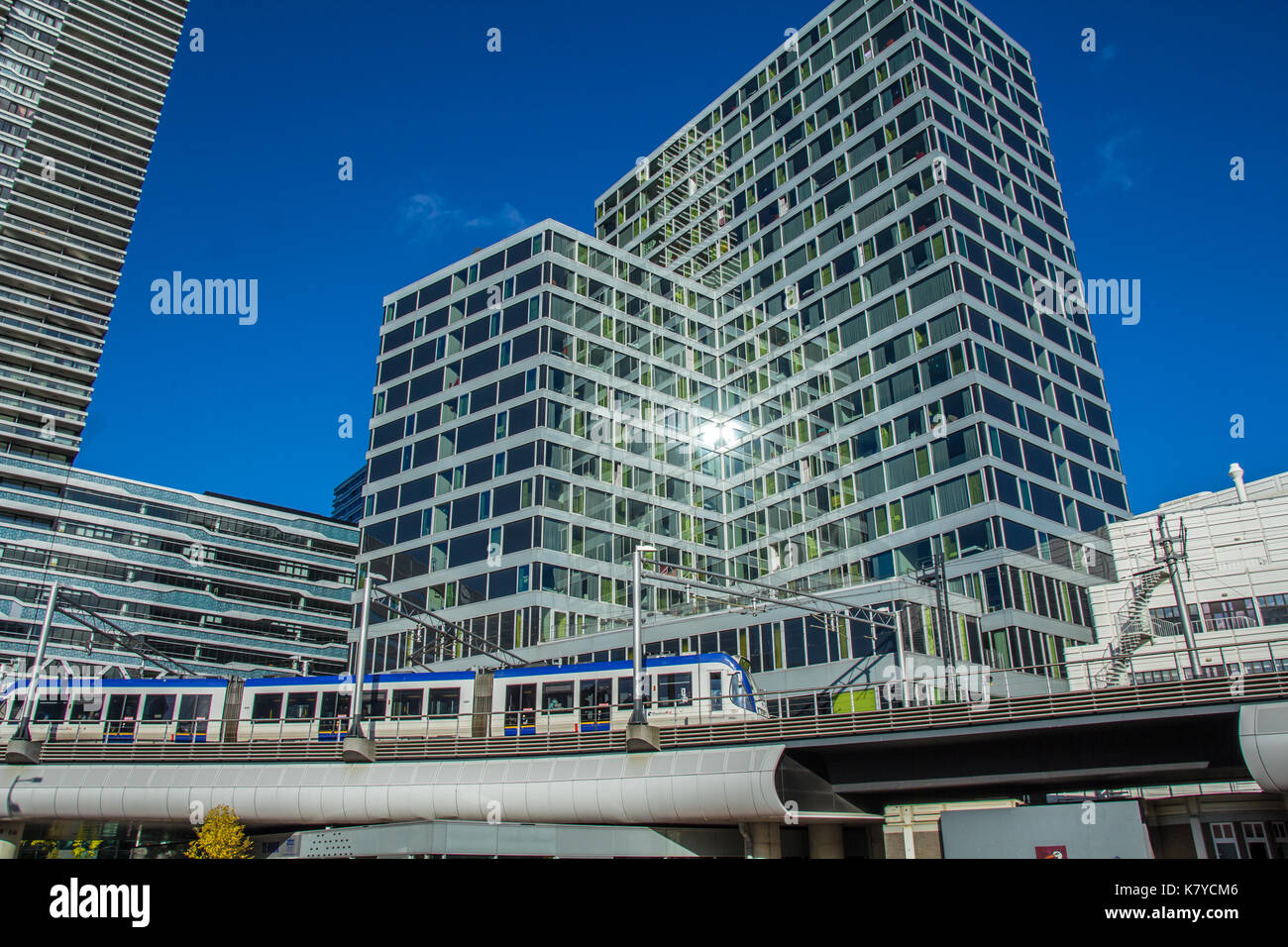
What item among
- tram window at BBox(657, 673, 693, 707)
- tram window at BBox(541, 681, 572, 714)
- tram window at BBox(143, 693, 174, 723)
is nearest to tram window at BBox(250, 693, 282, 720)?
tram window at BBox(143, 693, 174, 723)

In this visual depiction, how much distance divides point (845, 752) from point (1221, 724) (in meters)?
11.3

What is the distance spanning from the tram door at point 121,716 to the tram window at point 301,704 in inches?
257

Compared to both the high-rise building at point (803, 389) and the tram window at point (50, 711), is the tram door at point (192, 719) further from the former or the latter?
the high-rise building at point (803, 389)

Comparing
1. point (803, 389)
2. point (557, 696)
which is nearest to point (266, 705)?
point (557, 696)

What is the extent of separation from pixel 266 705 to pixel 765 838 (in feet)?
71.6

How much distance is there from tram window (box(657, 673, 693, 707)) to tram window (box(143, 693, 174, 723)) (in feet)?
70.5

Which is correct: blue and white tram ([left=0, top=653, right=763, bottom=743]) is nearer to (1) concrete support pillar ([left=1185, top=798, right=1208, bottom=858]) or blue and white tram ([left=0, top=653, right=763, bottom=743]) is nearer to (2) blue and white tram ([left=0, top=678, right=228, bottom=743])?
(2) blue and white tram ([left=0, top=678, right=228, bottom=743])

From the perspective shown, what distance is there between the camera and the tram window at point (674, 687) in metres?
35.6

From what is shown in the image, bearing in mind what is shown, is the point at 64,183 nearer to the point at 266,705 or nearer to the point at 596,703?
the point at 266,705

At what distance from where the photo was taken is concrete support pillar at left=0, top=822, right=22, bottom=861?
41.6 meters

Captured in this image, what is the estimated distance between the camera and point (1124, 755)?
28172mm

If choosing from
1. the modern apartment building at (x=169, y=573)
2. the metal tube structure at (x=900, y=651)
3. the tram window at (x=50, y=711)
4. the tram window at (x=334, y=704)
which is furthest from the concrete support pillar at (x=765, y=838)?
the modern apartment building at (x=169, y=573)
